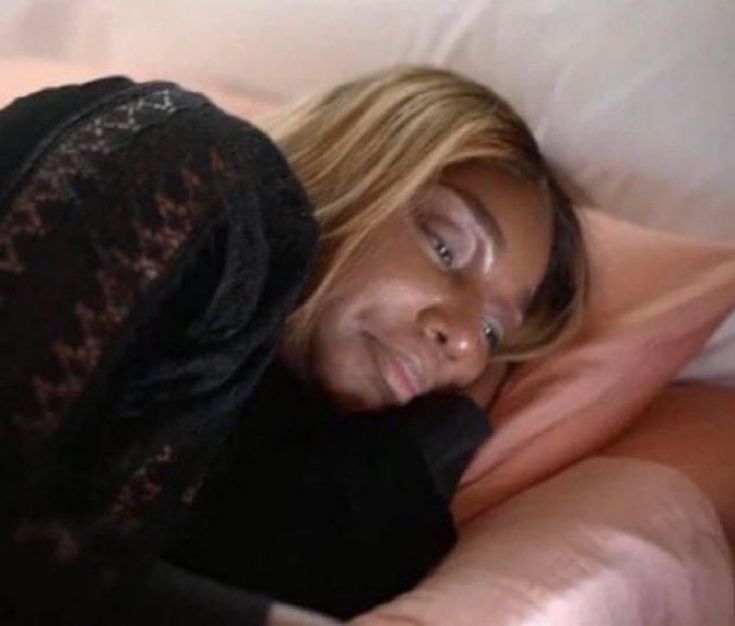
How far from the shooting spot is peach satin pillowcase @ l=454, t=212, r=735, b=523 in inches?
47.6

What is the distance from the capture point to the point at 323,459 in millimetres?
1135

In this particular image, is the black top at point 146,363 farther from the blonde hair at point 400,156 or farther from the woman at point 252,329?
the blonde hair at point 400,156

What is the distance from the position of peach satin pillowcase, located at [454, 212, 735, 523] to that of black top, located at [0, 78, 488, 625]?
0.14 meters

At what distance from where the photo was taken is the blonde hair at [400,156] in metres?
1.13

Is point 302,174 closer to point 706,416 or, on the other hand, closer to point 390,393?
point 390,393

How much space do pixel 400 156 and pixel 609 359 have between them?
25 cm

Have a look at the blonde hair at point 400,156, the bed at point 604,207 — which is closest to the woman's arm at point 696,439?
the bed at point 604,207

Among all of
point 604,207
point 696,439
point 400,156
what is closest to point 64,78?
point 400,156

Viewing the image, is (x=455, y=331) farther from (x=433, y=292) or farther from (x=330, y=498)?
(x=330, y=498)

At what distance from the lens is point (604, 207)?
1.31m

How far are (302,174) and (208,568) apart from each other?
0.31 meters

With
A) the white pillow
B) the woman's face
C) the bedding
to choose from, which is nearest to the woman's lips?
the woman's face

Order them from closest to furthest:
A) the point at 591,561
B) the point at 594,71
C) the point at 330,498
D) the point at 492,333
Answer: the point at 591,561
the point at 330,498
the point at 492,333
the point at 594,71

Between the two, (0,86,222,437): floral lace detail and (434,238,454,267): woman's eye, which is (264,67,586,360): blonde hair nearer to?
(434,238,454,267): woman's eye
